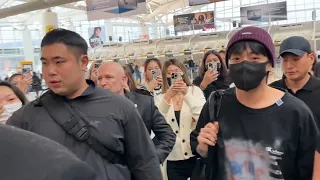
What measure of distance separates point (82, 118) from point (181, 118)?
175 centimetres

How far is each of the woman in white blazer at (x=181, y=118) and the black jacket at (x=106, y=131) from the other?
1404 mm

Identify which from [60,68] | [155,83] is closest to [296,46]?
[60,68]

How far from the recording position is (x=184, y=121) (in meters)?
3.39

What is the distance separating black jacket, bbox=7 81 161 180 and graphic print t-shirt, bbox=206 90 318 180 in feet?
1.34

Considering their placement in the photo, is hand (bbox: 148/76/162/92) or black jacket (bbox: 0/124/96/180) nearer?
black jacket (bbox: 0/124/96/180)

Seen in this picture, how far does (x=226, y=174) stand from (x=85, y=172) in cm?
125

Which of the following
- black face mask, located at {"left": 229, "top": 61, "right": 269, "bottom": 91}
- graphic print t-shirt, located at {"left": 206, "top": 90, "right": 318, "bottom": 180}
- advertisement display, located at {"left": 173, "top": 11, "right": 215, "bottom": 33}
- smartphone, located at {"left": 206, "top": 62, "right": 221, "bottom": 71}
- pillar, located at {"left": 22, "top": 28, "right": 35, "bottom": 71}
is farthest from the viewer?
pillar, located at {"left": 22, "top": 28, "right": 35, "bottom": 71}

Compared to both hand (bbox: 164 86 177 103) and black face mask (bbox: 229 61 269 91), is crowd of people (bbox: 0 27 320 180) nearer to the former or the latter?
black face mask (bbox: 229 61 269 91)

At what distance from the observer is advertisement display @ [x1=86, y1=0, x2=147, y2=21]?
8.67 m

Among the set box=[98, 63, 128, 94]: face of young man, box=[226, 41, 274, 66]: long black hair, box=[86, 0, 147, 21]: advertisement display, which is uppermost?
box=[86, 0, 147, 21]: advertisement display

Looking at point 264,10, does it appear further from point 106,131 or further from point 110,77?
point 106,131

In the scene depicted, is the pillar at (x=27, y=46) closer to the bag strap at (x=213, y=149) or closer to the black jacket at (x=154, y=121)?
the black jacket at (x=154, y=121)

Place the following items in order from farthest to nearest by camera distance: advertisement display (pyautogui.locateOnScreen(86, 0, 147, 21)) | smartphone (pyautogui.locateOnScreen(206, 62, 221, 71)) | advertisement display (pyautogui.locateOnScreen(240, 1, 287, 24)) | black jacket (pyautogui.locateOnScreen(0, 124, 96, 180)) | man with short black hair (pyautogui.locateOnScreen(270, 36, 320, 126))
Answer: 1. advertisement display (pyautogui.locateOnScreen(240, 1, 287, 24))
2. advertisement display (pyautogui.locateOnScreen(86, 0, 147, 21))
3. smartphone (pyautogui.locateOnScreen(206, 62, 221, 71))
4. man with short black hair (pyautogui.locateOnScreen(270, 36, 320, 126))
5. black jacket (pyautogui.locateOnScreen(0, 124, 96, 180))

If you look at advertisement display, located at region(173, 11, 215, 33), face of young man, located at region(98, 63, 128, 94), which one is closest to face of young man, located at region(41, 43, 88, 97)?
face of young man, located at region(98, 63, 128, 94)
